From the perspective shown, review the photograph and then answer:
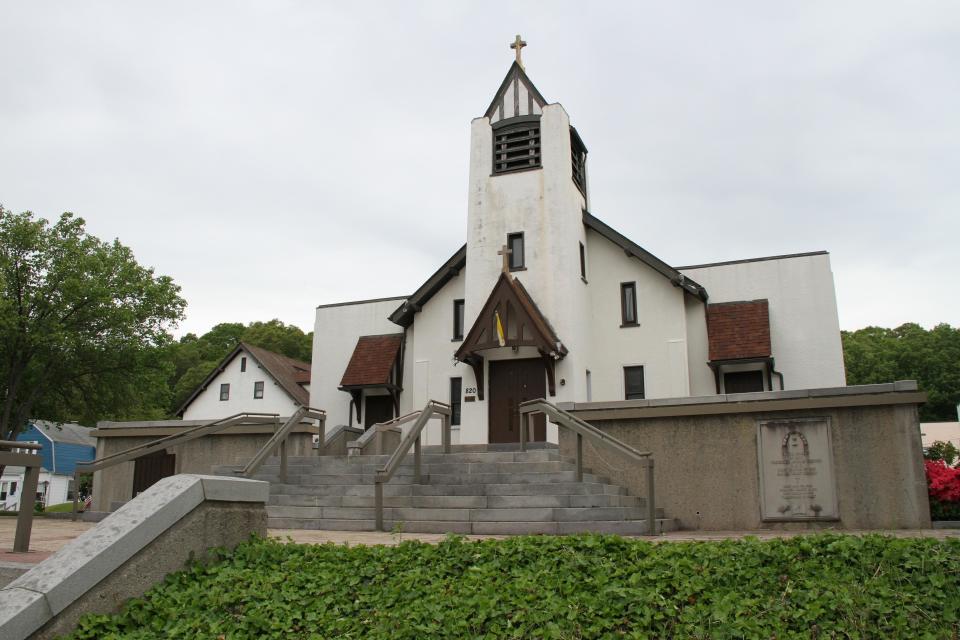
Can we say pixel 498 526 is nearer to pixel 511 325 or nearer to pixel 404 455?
pixel 404 455

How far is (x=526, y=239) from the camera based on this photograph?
21.0 metres

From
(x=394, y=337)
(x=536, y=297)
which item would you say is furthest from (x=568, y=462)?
(x=394, y=337)

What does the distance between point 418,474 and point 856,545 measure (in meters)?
7.96

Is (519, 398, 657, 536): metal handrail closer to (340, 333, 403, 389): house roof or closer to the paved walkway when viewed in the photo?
the paved walkway

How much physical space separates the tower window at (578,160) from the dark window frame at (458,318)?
4704mm

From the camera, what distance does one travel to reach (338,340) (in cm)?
2573

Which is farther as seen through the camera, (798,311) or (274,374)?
(274,374)

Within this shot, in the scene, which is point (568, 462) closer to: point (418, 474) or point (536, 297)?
point (418, 474)

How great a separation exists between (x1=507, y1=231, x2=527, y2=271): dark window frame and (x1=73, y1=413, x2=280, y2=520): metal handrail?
7.94 meters

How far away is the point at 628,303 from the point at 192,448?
38.7ft

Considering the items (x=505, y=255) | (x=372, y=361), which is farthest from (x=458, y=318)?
(x=372, y=361)

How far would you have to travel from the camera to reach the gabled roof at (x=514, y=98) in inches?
870

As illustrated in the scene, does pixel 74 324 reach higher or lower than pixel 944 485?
higher

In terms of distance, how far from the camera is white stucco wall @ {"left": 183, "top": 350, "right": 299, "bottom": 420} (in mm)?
37719
